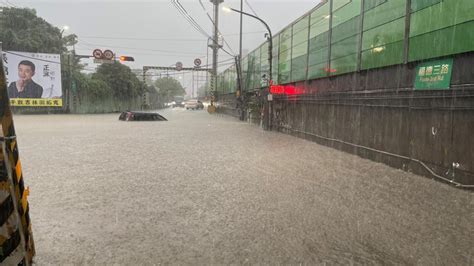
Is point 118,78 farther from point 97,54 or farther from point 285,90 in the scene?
point 285,90

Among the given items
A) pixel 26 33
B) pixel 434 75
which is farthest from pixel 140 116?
pixel 434 75

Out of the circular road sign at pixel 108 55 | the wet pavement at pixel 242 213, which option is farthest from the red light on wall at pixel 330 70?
the circular road sign at pixel 108 55

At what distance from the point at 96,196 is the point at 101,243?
2.07 metres

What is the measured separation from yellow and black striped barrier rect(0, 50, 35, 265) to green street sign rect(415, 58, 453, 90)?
24.0 ft

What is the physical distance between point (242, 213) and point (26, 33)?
3685 cm

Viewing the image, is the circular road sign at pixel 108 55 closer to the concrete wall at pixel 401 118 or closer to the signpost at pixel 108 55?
the signpost at pixel 108 55

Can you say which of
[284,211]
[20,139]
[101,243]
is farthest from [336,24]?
[20,139]

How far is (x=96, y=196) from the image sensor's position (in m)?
5.62

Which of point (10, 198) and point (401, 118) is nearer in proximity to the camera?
point (10, 198)

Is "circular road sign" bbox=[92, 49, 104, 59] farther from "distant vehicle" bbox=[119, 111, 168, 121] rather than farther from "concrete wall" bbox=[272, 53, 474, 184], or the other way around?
"concrete wall" bbox=[272, 53, 474, 184]

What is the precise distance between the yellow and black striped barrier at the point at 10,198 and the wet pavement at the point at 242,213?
435mm

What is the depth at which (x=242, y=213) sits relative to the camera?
189 inches

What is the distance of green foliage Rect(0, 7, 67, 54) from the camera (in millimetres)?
31266

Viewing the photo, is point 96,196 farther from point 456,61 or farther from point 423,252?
point 456,61
